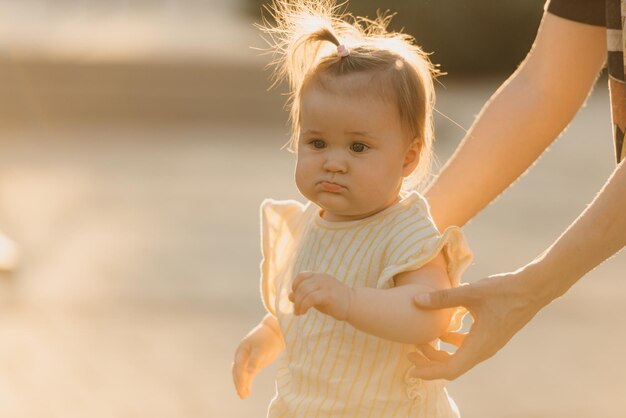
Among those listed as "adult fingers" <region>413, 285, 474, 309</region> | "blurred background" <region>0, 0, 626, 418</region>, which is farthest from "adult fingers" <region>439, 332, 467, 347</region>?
"blurred background" <region>0, 0, 626, 418</region>

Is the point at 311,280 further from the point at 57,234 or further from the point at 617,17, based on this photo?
the point at 57,234

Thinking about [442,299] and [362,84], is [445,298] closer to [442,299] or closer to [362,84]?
[442,299]

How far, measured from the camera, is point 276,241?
304cm

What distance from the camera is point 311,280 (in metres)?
2.49

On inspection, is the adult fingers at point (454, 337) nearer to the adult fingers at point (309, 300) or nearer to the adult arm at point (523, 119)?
the adult fingers at point (309, 300)

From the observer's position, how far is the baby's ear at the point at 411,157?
2.75 metres

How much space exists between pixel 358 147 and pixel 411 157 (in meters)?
0.13

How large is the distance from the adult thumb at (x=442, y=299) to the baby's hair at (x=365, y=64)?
34cm

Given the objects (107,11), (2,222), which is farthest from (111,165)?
(107,11)

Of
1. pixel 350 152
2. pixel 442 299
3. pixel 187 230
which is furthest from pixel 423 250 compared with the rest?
pixel 187 230

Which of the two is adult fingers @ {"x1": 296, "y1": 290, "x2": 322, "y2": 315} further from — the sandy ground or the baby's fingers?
the sandy ground

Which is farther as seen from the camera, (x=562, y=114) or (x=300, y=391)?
(x=562, y=114)

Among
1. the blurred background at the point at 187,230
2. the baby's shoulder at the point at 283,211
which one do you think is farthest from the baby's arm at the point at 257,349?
the blurred background at the point at 187,230

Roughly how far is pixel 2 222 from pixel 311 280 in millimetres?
7401
